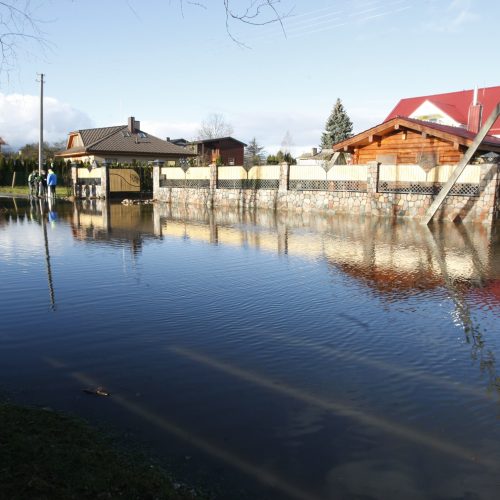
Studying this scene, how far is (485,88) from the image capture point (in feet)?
136

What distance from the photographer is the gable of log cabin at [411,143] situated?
21.1 m

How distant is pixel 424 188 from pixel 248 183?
33.0 ft

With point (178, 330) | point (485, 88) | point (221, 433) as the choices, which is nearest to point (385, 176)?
point (178, 330)

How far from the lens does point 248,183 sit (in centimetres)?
2677

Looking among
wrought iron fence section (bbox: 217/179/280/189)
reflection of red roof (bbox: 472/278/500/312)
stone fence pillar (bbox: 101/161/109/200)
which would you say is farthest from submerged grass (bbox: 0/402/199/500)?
stone fence pillar (bbox: 101/161/109/200)

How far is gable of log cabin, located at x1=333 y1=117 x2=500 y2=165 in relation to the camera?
21.1 meters

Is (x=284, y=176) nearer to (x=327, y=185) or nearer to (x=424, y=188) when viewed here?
(x=327, y=185)

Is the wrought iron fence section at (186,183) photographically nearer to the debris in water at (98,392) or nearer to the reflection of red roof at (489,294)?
the reflection of red roof at (489,294)

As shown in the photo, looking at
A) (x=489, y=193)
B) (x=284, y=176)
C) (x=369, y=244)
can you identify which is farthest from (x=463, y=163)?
(x=284, y=176)

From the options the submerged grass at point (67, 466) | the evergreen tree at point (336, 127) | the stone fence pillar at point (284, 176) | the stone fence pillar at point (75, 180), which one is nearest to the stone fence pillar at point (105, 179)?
the stone fence pillar at point (75, 180)

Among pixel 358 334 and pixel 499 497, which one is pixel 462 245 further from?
pixel 499 497

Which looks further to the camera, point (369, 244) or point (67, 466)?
point (369, 244)

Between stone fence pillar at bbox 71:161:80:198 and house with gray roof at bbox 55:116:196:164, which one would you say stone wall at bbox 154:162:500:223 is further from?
house with gray roof at bbox 55:116:196:164

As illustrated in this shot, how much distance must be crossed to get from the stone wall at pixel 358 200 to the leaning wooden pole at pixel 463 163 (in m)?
1.18
